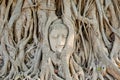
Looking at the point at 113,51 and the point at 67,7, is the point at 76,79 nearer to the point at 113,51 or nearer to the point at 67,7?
the point at 113,51

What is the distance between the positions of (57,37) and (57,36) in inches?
0.5

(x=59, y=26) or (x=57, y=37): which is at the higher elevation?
(x=59, y=26)

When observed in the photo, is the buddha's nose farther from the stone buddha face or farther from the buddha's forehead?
the buddha's forehead

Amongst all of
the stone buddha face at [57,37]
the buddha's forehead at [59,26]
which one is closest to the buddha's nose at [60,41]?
the stone buddha face at [57,37]

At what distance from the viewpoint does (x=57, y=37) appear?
11.6 ft

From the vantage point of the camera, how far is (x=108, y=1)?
377 centimetres

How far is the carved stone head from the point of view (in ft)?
11.5

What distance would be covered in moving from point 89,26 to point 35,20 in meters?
0.76

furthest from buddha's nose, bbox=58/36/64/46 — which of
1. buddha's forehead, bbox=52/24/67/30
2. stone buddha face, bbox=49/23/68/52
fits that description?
buddha's forehead, bbox=52/24/67/30

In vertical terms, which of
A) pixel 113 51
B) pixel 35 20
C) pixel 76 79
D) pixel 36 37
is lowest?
pixel 76 79

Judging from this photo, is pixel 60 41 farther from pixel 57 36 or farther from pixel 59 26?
pixel 59 26

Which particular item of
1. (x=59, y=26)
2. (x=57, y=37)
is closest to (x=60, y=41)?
(x=57, y=37)

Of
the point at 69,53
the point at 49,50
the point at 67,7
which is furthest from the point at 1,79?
the point at 67,7

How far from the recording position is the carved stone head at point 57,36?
11.5ft
